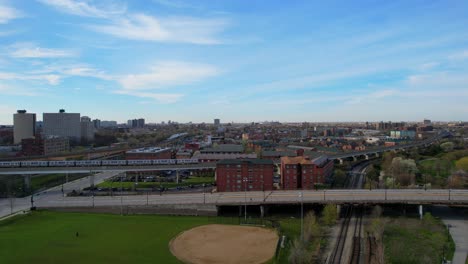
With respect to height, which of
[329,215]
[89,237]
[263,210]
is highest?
[329,215]

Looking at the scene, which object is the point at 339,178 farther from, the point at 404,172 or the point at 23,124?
the point at 23,124

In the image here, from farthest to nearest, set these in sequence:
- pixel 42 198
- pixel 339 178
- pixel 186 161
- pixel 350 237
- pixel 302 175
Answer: pixel 186 161, pixel 339 178, pixel 302 175, pixel 42 198, pixel 350 237

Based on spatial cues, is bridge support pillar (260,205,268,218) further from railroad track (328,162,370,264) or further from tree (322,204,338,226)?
railroad track (328,162,370,264)

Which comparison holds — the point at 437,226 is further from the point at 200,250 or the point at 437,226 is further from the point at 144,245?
the point at 144,245

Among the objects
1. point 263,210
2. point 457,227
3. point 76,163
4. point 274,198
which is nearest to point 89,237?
point 263,210

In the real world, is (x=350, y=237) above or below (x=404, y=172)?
below

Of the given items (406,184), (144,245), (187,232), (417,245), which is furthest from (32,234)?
(406,184)
